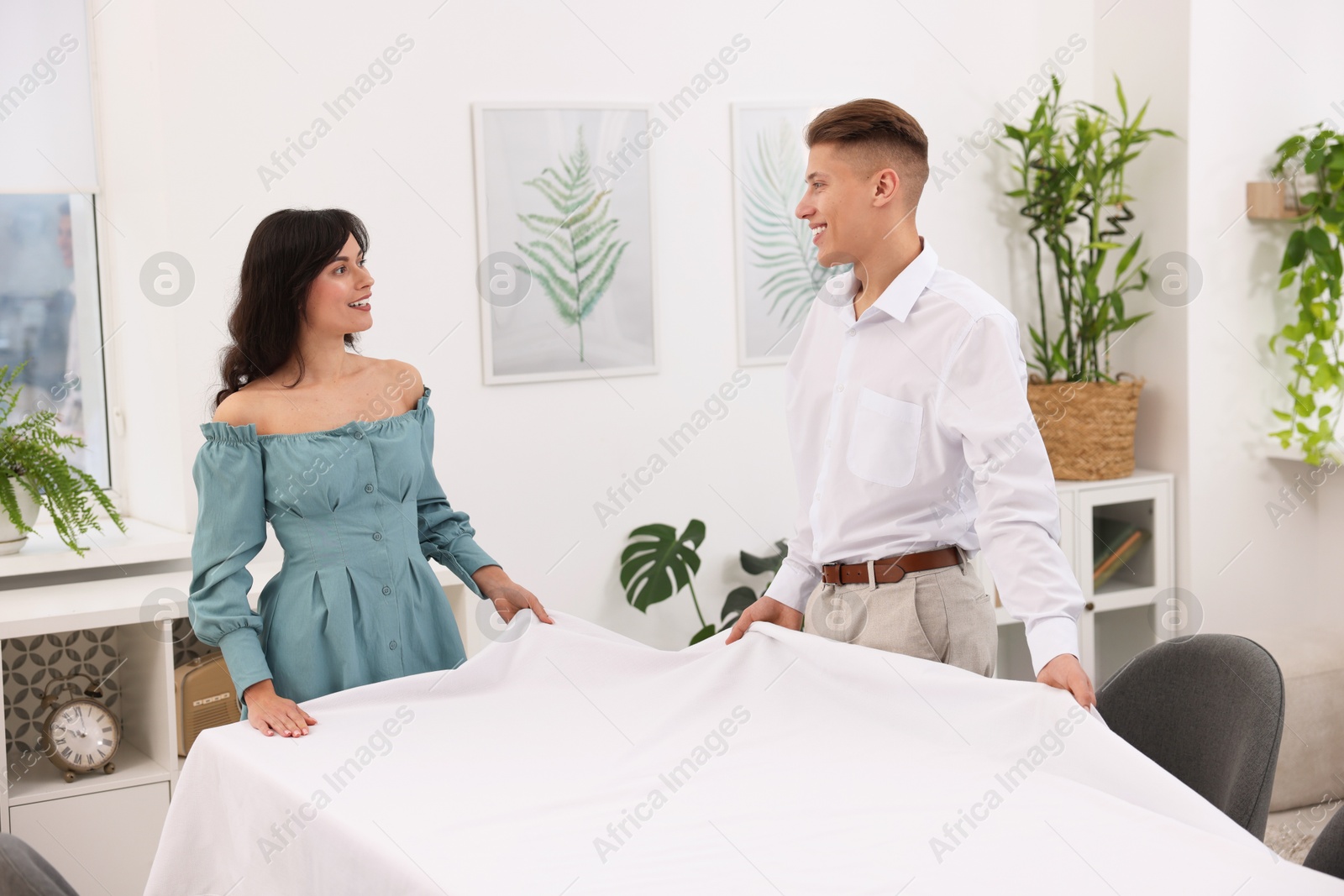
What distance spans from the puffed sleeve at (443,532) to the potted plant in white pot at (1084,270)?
2.11 metres

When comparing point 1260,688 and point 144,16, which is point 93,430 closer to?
point 144,16

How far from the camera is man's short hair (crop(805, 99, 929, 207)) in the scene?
209cm

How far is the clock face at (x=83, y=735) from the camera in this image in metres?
2.81

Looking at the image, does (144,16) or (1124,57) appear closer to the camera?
(144,16)

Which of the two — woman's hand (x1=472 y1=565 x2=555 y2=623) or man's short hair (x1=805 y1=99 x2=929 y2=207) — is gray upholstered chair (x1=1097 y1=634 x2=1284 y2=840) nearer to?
man's short hair (x1=805 y1=99 x2=929 y2=207)

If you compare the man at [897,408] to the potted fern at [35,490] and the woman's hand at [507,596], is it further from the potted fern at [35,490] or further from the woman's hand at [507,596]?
the potted fern at [35,490]

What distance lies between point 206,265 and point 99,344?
2.08 ft

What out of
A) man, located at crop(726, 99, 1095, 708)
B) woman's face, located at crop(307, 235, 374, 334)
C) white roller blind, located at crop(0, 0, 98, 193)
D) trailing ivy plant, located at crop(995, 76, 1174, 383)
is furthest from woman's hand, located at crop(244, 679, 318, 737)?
trailing ivy plant, located at crop(995, 76, 1174, 383)

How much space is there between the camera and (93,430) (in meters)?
3.53

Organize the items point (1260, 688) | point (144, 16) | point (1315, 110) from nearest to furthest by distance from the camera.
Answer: point (1260, 688) → point (144, 16) → point (1315, 110)

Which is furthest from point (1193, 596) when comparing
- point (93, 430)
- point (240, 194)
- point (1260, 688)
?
Answer: point (93, 430)

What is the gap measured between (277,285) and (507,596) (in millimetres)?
691

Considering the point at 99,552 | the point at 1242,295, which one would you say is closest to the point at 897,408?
the point at 99,552

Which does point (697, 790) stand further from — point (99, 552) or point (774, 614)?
point (99, 552)
